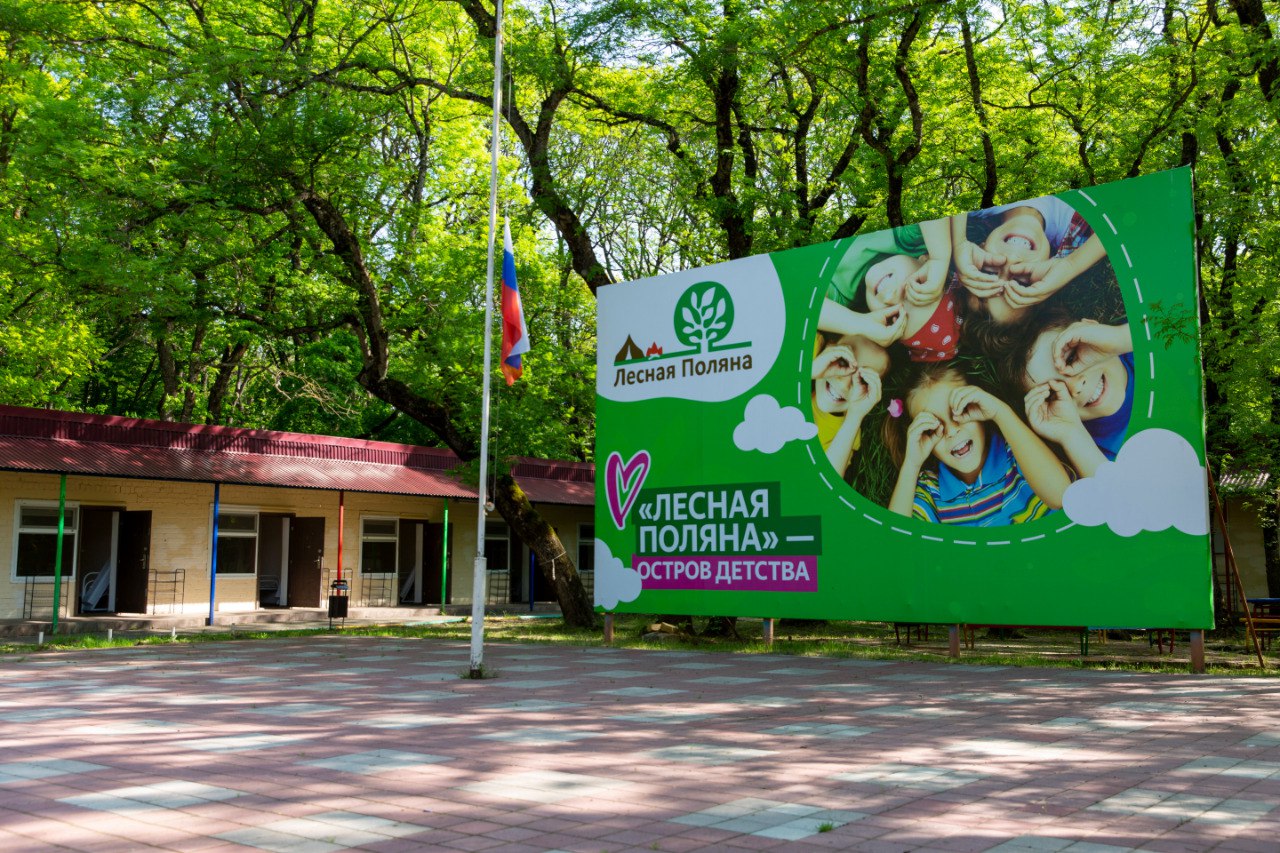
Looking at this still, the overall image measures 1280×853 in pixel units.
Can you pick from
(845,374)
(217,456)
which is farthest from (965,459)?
(217,456)

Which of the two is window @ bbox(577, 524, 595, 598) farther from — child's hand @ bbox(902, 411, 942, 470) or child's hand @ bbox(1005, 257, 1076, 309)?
child's hand @ bbox(1005, 257, 1076, 309)

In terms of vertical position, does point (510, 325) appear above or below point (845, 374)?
above

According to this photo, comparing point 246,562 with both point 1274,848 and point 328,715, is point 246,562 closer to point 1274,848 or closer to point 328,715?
point 328,715

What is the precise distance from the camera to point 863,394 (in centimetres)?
1578

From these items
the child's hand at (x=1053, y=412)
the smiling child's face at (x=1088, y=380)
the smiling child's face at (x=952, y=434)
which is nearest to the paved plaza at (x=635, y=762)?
the smiling child's face at (x=952, y=434)

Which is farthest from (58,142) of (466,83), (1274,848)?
(1274,848)

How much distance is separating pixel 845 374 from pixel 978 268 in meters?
2.36

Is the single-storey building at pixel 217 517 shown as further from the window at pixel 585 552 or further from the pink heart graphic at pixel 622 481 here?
the pink heart graphic at pixel 622 481

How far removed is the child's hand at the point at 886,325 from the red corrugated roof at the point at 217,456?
10.7 m

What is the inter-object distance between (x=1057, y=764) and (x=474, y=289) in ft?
59.7

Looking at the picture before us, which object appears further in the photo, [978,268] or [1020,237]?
[978,268]

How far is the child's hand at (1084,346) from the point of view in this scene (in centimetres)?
1385

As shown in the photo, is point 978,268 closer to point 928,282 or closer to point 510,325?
point 928,282

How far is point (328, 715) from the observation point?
9734 mm
